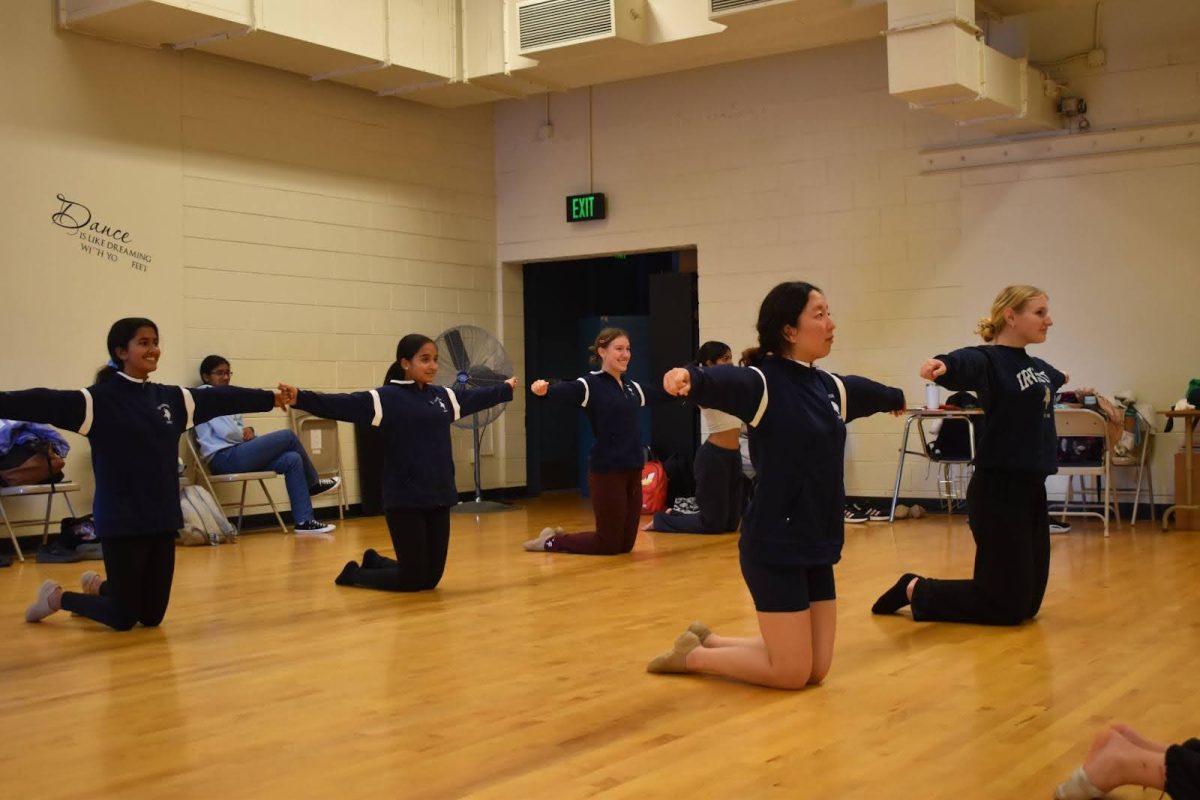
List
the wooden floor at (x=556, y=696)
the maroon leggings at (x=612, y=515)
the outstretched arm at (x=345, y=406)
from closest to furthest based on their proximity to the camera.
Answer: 1. the wooden floor at (x=556, y=696)
2. the outstretched arm at (x=345, y=406)
3. the maroon leggings at (x=612, y=515)

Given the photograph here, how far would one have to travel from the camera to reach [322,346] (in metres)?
9.87

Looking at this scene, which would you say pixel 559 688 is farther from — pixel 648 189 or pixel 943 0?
pixel 648 189

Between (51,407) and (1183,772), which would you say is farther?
(51,407)

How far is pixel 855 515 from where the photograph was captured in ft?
29.8

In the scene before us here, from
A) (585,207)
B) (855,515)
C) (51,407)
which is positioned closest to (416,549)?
(51,407)

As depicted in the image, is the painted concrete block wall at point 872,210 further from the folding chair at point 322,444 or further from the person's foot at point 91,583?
the person's foot at point 91,583

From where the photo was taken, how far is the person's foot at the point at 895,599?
5.00 m

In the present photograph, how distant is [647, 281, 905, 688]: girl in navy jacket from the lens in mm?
3666

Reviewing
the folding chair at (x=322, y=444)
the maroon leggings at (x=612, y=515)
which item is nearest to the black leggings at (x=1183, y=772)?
the maroon leggings at (x=612, y=515)

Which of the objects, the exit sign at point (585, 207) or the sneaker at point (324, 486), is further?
the exit sign at point (585, 207)

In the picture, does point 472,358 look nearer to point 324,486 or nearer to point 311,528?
point 324,486

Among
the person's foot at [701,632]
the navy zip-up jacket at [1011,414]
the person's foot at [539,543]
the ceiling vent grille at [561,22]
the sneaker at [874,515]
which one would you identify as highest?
the ceiling vent grille at [561,22]

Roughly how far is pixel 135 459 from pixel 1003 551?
329 centimetres

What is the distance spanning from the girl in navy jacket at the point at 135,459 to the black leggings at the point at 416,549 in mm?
946
